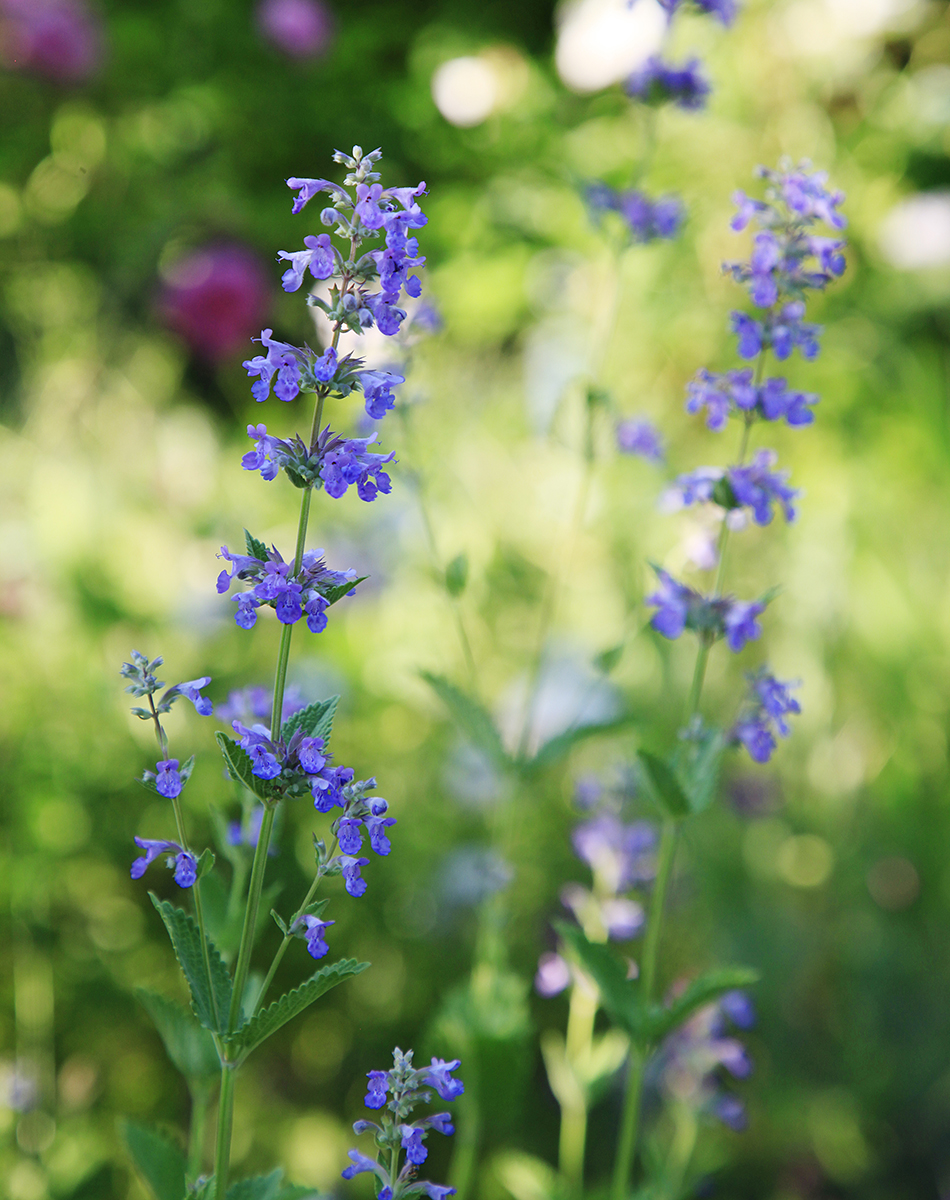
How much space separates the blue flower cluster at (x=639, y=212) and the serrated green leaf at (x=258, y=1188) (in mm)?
1411

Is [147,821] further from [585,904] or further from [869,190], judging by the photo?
[869,190]

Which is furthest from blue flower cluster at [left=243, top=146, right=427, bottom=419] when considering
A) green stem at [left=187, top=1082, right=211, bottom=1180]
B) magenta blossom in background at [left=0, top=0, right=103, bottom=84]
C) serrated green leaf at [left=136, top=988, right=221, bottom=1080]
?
magenta blossom in background at [left=0, top=0, right=103, bottom=84]

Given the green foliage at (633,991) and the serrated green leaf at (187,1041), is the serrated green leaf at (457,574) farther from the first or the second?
the serrated green leaf at (187,1041)

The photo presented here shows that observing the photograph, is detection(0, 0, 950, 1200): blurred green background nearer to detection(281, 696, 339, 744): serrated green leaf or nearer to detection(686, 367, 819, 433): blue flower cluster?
detection(686, 367, 819, 433): blue flower cluster

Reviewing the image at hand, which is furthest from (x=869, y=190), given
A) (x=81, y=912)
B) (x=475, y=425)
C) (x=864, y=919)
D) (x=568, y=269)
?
(x=81, y=912)

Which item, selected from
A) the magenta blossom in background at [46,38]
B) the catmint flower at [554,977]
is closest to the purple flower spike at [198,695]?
the catmint flower at [554,977]

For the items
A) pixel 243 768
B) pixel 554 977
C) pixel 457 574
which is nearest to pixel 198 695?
pixel 243 768

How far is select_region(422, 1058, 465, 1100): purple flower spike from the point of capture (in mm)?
849

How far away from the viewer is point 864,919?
95.0 inches

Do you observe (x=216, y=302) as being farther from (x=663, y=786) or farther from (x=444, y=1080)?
(x=444, y=1080)

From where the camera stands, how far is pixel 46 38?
3346mm

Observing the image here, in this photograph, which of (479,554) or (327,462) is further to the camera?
(479,554)

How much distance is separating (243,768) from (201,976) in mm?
204

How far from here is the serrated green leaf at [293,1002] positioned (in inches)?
32.6
